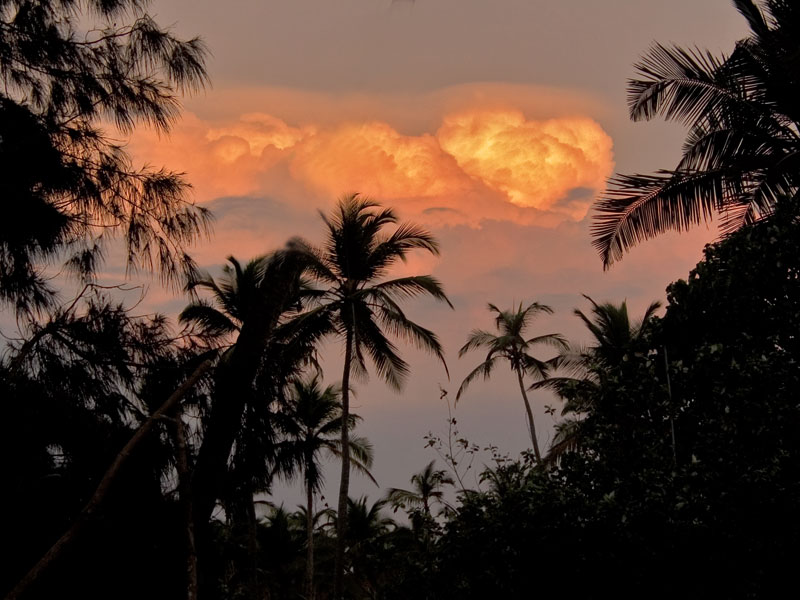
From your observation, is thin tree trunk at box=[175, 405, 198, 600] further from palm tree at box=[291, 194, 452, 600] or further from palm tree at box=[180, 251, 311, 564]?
palm tree at box=[291, 194, 452, 600]

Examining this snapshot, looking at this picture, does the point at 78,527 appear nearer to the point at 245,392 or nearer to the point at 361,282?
the point at 245,392

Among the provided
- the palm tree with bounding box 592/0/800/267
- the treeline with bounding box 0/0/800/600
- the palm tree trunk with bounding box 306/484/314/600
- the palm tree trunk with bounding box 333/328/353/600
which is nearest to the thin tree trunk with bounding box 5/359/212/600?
the treeline with bounding box 0/0/800/600

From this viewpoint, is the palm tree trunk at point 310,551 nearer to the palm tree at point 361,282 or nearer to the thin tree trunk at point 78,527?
the palm tree at point 361,282

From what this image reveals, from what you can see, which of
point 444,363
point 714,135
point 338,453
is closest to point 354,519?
point 338,453

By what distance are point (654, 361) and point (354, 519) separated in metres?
31.1

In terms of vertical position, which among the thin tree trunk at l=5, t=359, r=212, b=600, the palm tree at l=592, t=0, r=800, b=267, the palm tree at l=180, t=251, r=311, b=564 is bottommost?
the thin tree trunk at l=5, t=359, r=212, b=600

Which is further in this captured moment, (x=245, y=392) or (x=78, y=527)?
(x=245, y=392)

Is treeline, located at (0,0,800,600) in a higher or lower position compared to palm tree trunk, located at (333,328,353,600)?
lower

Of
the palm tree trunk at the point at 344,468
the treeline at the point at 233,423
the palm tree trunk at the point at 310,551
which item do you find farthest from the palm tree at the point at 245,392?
the palm tree trunk at the point at 310,551

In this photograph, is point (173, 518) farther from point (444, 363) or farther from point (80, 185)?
point (444, 363)

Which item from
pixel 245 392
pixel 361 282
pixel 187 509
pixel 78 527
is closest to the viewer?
pixel 78 527

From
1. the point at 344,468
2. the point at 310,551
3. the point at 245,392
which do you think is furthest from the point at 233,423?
the point at 310,551

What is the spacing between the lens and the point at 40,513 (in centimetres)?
710

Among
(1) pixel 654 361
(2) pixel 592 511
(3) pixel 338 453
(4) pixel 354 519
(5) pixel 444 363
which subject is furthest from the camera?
(4) pixel 354 519
